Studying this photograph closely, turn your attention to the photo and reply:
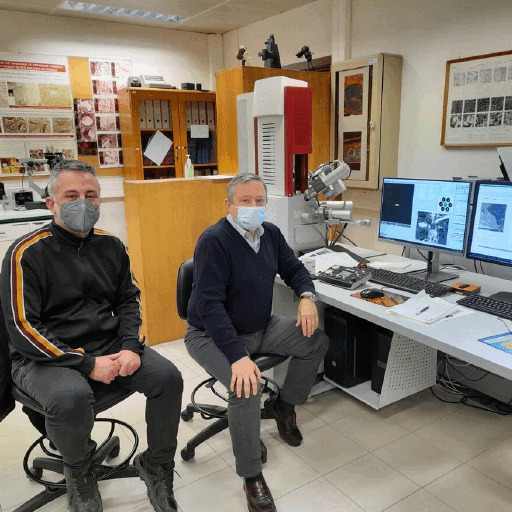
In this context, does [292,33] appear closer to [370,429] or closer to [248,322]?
[248,322]

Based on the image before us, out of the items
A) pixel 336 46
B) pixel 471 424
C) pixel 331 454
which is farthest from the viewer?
pixel 336 46

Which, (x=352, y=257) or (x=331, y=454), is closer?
(x=331, y=454)

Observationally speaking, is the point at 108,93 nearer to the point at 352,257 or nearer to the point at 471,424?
the point at 352,257

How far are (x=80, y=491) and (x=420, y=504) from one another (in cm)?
121

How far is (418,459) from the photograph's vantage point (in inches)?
76.8

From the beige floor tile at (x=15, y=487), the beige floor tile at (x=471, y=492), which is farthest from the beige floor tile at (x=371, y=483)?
the beige floor tile at (x=15, y=487)

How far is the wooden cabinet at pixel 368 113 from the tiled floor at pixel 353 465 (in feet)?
5.37

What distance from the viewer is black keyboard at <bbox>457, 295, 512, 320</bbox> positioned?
166cm

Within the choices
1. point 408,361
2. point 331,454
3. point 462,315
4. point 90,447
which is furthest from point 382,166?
point 90,447

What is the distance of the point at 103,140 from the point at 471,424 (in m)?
4.02

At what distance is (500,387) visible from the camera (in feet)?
7.60

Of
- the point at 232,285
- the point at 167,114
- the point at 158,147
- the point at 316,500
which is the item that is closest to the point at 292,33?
the point at 167,114

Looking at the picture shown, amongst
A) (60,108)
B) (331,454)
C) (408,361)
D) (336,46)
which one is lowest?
(331,454)

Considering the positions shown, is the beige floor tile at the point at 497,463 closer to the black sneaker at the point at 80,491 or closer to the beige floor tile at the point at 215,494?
the beige floor tile at the point at 215,494
